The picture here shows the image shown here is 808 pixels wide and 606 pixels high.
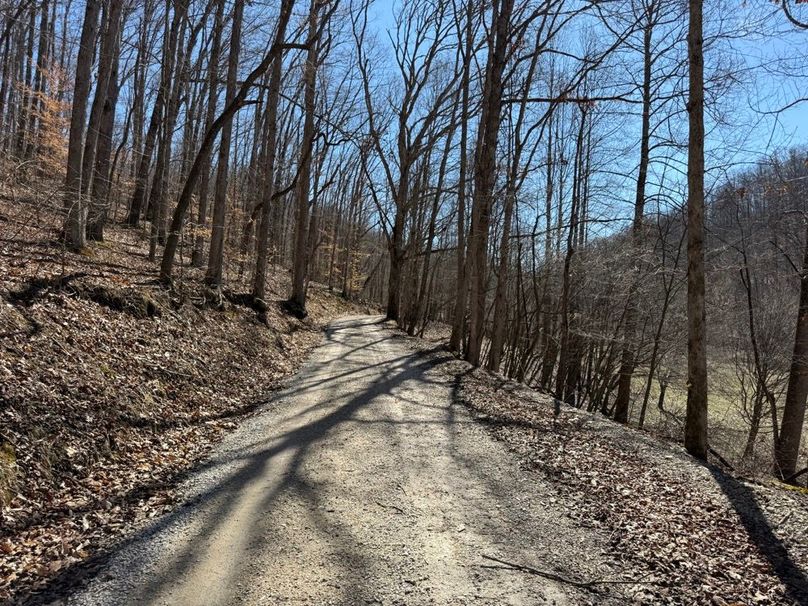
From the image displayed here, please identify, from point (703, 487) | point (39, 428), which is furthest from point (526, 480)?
point (39, 428)

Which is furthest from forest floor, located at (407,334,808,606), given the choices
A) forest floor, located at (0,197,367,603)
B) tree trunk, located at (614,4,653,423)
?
tree trunk, located at (614,4,653,423)

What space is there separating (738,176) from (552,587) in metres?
12.4

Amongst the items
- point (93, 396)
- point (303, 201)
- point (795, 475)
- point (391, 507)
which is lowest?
point (795, 475)

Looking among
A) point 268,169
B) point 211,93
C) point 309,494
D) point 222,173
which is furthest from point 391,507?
point 211,93

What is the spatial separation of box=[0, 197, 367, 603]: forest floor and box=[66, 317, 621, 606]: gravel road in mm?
427

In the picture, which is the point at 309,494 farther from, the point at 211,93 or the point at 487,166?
the point at 211,93

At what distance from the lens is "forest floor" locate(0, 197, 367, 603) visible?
404 cm

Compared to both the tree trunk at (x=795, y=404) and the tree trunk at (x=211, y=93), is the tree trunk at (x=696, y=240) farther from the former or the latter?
the tree trunk at (x=211, y=93)

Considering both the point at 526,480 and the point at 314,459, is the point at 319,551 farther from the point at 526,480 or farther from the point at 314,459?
the point at 526,480

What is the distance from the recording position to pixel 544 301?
2109 cm

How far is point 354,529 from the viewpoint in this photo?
4.29m

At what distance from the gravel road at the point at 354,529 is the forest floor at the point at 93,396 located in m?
0.43

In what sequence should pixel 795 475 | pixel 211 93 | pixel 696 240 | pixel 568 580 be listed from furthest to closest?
pixel 211 93, pixel 795 475, pixel 696 240, pixel 568 580

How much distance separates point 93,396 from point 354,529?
11.7 ft
